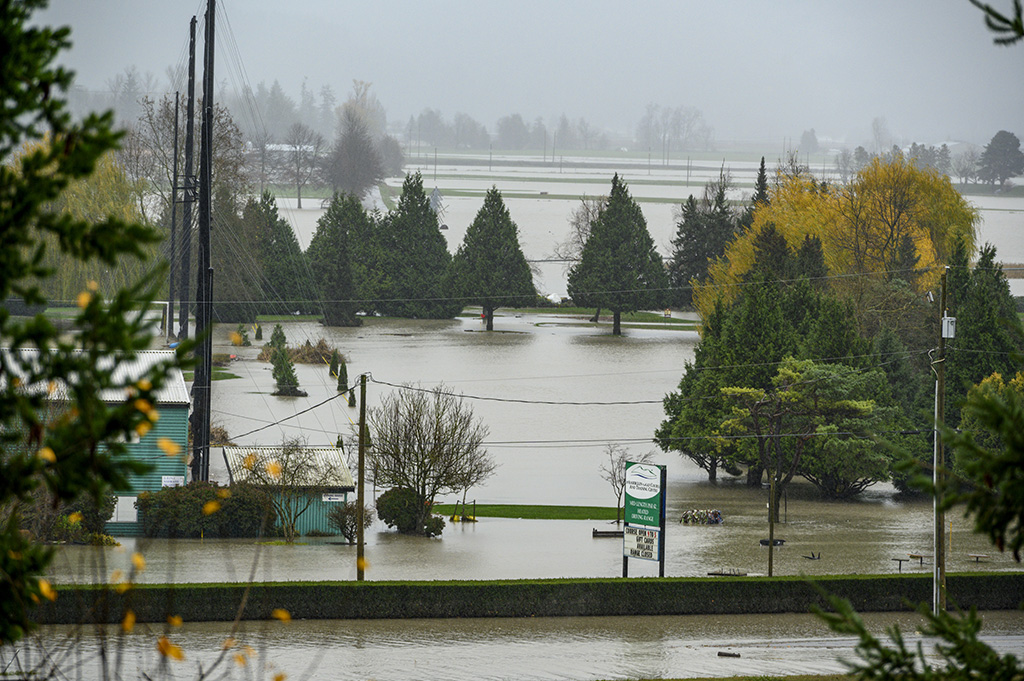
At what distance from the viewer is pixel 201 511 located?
85.8ft

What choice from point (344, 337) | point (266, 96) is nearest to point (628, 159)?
point (266, 96)

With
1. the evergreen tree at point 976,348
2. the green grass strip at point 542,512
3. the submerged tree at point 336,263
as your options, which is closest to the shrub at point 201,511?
the green grass strip at point 542,512

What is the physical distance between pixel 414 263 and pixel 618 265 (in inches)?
465

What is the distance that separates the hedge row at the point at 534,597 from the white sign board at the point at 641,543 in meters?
1.58

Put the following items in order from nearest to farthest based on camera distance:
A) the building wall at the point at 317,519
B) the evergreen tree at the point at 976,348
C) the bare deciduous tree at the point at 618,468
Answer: the building wall at the point at 317,519 → the bare deciduous tree at the point at 618,468 → the evergreen tree at the point at 976,348

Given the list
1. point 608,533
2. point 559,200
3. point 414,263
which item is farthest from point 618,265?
point 559,200

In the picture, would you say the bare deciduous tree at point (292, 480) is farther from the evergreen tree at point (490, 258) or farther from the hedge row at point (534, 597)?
the evergreen tree at point (490, 258)

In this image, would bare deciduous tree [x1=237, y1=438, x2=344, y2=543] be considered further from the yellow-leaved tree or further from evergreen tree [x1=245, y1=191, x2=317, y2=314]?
evergreen tree [x1=245, y1=191, x2=317, y2=314]

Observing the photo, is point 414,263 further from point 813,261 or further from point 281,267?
point 813,261

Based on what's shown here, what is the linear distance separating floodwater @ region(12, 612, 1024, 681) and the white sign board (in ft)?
6.41

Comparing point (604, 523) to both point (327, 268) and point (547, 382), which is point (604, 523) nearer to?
point (547, 382)

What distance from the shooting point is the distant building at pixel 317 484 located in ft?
90.7

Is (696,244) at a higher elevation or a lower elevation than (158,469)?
higher

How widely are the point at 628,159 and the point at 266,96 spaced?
202 ft
